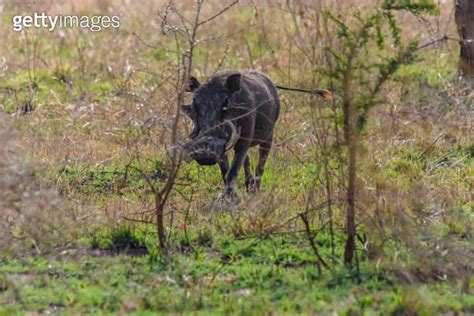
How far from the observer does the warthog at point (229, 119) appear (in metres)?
8.09

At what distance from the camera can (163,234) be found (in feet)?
24.1

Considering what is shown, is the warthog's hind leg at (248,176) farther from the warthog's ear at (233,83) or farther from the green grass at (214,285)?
the green grass at (214,285)

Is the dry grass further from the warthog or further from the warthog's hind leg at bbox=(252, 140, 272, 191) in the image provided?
the warthog

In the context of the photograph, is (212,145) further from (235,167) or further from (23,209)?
(23,209)

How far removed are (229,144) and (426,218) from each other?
5.35 ft

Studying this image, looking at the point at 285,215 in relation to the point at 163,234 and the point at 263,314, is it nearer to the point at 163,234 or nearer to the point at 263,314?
the point at 163,234

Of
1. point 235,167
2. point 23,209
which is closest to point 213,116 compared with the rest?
point 235,167

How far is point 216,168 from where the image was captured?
384 inches

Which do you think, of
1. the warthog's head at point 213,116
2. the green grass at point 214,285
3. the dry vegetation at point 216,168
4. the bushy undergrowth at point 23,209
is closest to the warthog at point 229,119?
the warthog's head at point 213,116

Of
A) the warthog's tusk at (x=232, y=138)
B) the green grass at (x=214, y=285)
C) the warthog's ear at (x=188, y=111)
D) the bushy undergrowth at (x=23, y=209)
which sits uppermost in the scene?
the warthog's ear at (x=188, y=111)

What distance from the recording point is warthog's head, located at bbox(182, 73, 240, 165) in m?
8.09

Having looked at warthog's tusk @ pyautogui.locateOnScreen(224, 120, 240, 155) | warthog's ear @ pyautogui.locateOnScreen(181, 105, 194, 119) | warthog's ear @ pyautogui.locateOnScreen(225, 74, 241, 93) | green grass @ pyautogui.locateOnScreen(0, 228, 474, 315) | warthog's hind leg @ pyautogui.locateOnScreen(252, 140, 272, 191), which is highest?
warthog's ear @ pyautogui.locateOnScreen(225, 74, 241, 93)

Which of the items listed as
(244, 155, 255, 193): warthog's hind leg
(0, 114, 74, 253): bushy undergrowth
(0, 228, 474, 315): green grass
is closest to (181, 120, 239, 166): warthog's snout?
(244, 155, 255, 193): warthog's hind leg

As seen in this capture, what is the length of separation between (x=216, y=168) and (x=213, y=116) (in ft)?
4.93
